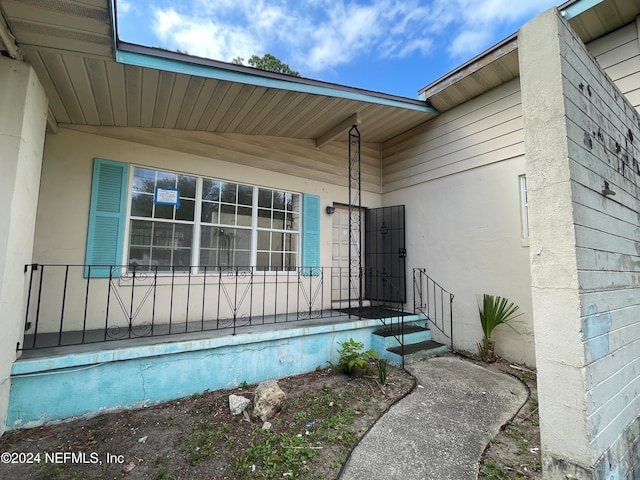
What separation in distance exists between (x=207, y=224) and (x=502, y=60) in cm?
475

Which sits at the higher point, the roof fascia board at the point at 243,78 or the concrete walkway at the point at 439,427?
the roof fascia board at the point at 243,78

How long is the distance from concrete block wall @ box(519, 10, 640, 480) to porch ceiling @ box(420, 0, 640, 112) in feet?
7.28

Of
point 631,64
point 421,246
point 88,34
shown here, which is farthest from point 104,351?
point 631,64

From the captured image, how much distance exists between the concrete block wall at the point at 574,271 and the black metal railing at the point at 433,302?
2.92 metres

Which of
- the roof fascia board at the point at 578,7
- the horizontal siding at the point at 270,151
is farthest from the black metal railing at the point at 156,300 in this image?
the roof fascia board at the point at 578,7

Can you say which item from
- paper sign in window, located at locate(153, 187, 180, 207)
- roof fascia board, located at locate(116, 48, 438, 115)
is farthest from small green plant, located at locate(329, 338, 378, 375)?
roof fascia board, located at locate(116, 48, 438, 115)

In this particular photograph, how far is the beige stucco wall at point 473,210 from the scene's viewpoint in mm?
4234

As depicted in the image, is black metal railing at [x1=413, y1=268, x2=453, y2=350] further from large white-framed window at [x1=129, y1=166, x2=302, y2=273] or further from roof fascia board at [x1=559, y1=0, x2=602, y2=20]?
roof fascia board at [x1=559, y1=0, x2=602, y2=20]

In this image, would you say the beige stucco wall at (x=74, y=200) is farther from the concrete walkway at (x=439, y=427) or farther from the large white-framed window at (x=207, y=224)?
the concrete walkway at (x=439, y=427)

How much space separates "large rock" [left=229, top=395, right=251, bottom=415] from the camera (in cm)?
272

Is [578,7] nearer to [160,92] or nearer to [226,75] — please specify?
[226,75]

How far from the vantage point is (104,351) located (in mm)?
2676

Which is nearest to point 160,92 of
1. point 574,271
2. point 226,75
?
point 226,75

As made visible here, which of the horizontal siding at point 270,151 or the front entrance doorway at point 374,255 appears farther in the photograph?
the front entrance doorway at point 374,255
